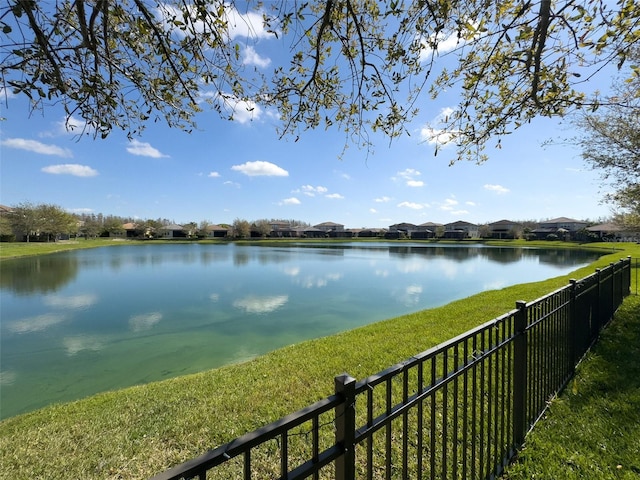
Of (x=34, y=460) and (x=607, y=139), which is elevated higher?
(x=607, y=139)

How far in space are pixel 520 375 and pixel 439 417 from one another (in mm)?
1169

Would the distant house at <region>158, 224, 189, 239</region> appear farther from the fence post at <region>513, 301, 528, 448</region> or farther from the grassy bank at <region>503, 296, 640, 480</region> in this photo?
the fence post at <region>513, 301, 528, 448</region>

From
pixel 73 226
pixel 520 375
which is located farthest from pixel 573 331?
pixel 73 226

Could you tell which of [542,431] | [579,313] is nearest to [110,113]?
[542,431]

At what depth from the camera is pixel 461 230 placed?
302 feet

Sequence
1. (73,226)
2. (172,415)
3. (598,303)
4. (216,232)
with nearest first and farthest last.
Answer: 1. (172,415)
2. (598,303)
3. (73,226)
4. (216,232)

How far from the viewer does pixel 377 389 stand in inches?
177

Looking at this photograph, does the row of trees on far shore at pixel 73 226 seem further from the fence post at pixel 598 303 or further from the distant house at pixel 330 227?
the fence post at pixel 598 303

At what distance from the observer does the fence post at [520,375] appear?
2.77 metres

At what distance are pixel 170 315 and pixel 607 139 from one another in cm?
1509

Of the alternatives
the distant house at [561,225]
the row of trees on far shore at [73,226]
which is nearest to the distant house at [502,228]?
the distant house at [561,225]

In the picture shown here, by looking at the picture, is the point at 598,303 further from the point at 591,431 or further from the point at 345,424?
the point at 345,424

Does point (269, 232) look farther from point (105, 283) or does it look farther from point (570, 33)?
point (570, 33)

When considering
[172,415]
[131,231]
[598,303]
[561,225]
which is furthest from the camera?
[131,231]
